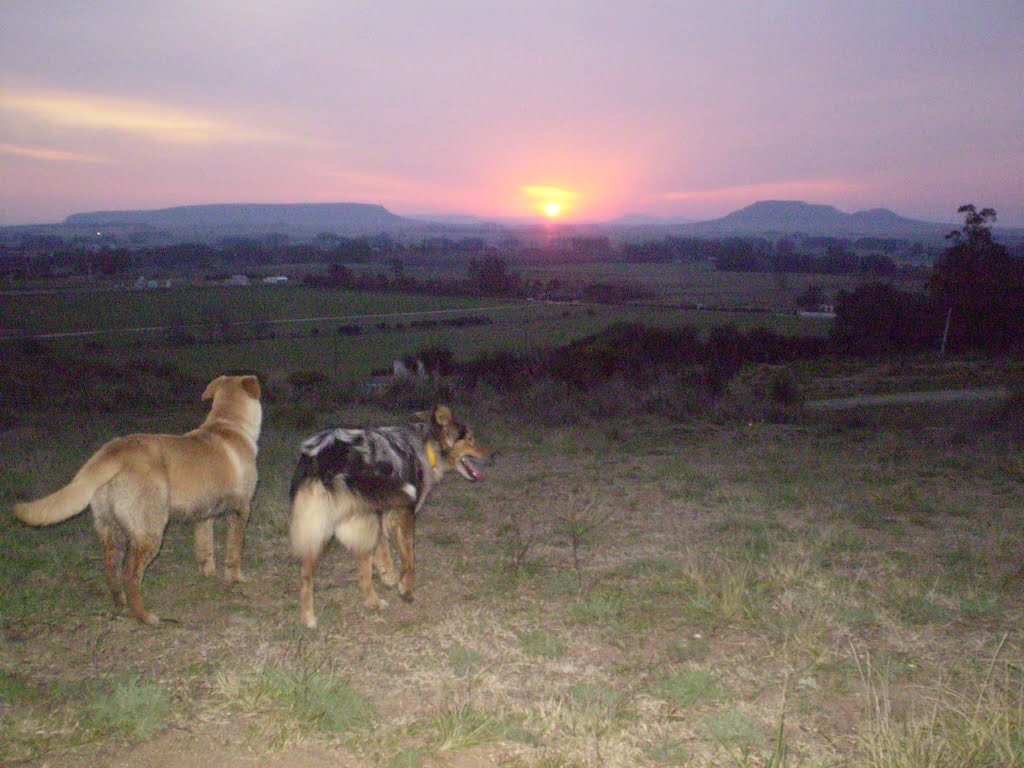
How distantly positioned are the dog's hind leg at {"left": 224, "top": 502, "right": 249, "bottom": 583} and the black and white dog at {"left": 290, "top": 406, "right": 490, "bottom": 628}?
80 centimetres

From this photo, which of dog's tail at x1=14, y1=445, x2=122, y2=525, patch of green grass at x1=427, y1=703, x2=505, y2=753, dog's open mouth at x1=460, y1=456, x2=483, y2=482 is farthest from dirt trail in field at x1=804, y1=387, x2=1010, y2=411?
dog's tail at x1=14, y1=445, x2=122, y2=525

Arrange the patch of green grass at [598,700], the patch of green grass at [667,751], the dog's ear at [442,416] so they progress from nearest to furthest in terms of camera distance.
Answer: the patch of green grass at [667,751] → the patch of green grass at [598,700] → the dog's ear at [442,416]

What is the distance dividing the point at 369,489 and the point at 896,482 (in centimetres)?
673

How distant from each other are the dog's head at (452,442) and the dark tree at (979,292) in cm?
3573

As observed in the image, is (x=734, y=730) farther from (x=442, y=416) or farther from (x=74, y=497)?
(x=74, y=497)

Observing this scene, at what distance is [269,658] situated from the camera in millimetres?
4727

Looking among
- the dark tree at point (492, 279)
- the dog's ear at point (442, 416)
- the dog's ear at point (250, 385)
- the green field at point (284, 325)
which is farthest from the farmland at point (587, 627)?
the dark tree at point (492, 279)

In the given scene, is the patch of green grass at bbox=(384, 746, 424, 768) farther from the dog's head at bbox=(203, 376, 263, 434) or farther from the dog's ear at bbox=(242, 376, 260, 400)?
the dog's ear at bbox=(242, 376, 260, 400)

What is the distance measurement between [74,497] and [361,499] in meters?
1.72

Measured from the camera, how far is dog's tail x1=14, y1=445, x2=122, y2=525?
4.74m

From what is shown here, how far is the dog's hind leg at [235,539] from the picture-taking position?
19.7 feet

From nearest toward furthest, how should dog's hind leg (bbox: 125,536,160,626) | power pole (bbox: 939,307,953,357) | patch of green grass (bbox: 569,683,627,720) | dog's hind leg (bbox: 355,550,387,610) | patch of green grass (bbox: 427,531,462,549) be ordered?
patch of green grass (bbox: 569,683,627,720)
dog's hind leg (bbox: 125,536,160,626)
dog's hind leg (bbox: 355,550,387,610)
patch of green grass (bbox: 427,531,462,549)
power pole (bbox: 939,307,953,357)

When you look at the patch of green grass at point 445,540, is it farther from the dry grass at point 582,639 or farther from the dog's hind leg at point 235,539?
the dog's hind leg at point 235,539

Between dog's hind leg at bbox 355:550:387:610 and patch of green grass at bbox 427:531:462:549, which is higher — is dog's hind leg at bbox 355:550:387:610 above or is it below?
above
